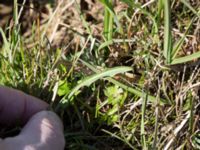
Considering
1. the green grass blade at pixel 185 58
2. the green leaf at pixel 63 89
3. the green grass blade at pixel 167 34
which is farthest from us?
the green leaf at pixel 63 89

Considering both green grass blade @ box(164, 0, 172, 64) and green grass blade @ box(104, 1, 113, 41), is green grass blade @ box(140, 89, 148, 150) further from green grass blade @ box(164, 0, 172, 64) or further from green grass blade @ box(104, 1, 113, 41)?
green grass blade @ box(104, 1, 113, 41)

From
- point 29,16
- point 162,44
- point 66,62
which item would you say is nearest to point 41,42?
point 66,62

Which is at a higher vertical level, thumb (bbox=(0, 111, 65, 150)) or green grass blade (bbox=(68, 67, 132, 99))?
green grass blade (bbox=(68, 67, 132, 99))

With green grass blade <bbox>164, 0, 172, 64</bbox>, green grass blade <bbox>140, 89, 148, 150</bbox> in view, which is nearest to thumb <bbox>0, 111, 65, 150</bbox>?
green grass blade <bbox>140, 89, 148, 150</bbox>

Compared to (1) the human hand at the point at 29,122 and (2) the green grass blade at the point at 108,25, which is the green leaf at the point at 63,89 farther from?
(2) the green grass blade at the point at 108,25

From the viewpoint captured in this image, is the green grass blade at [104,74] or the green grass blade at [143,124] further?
the green grass blade at [104,74]

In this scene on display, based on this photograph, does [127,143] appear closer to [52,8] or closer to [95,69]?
[95,69]

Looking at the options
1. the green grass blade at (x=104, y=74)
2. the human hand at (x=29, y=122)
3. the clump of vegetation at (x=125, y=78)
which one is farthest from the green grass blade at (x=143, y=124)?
the human hand at (x=29, y=122)
